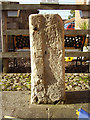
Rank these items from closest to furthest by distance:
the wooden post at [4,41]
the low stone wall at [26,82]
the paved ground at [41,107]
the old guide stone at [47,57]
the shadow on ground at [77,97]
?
the paved ground at [41,107]
the old guide stone at [47,57]
the shadow on ground at [77,97]
the low stone wall at [26,82]
the wooden post at [4,41]

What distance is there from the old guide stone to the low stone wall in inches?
37.3

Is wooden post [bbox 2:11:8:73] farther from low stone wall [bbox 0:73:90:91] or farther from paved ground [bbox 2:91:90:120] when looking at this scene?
paved ground [bbox 2:91:90:120]

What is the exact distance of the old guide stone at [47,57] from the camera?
2.31 m

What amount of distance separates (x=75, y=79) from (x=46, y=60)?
1863 mm

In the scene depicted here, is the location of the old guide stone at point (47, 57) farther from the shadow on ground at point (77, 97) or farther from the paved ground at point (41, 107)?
the shadow on ground at point (77, 97)

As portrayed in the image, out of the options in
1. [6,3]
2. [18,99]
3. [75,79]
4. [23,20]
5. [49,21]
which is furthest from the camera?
[23,20]

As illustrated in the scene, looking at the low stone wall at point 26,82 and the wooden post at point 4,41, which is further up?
the wooden post at point 4,41

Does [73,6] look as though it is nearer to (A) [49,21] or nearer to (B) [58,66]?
(A) [49,21]

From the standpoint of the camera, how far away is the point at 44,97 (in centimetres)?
241

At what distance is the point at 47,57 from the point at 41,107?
0.77 meters

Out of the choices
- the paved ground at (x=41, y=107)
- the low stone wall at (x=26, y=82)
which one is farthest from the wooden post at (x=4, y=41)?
the paved ground at (x=41, y=107)

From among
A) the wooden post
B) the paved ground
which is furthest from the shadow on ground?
the wooden post

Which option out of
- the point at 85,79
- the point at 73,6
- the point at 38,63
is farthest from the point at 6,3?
the point at 85,79

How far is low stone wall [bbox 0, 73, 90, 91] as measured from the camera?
3346 mm
